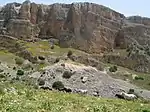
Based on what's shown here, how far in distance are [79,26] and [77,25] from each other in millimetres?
744

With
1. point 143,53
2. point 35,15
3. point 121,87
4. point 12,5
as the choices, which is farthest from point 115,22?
point 121,87

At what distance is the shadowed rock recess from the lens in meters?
94.3

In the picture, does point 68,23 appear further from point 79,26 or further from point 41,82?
point 41,82

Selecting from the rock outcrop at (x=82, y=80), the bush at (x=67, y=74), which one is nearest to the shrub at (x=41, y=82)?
the rock outcrop at (x=82, y=80)

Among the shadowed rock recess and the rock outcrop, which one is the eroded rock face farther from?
the rock outcrop

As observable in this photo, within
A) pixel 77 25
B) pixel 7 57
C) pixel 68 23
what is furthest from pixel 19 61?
pixel 68 23

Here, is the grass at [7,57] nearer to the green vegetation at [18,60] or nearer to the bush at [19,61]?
the green vegetation at [18,60]

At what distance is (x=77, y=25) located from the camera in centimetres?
9581

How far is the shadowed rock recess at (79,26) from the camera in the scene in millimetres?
94312

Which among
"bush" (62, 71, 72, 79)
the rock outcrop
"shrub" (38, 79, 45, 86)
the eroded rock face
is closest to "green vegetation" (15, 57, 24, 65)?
the rock outcrop

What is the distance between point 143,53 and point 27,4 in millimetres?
37847

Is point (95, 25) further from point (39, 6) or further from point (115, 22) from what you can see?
point (39, 6)

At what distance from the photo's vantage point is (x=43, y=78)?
176 ft

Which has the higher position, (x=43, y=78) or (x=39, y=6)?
(x=39, y=6)
